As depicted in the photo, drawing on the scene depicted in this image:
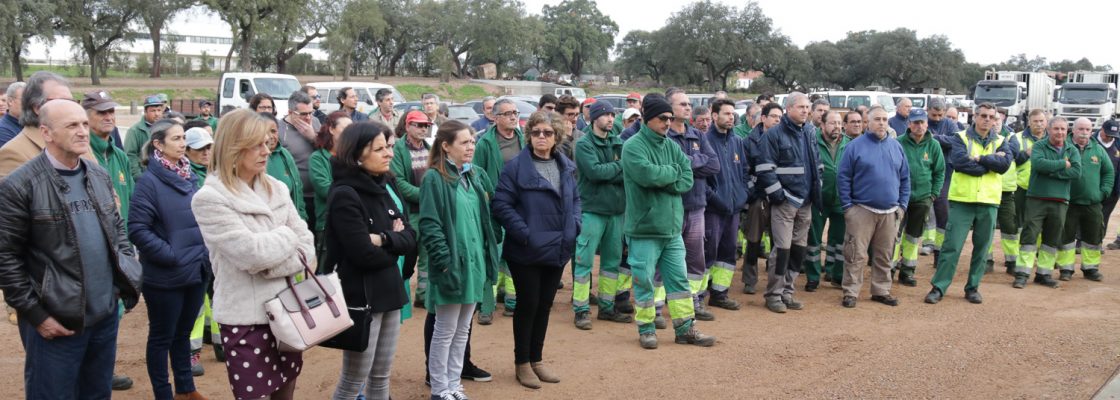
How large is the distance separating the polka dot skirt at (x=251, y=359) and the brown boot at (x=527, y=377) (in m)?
2.20

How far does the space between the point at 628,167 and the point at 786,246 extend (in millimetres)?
2386

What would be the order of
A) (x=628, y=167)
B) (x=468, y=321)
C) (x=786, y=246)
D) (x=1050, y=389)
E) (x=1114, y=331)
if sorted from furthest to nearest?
1. (x=786, y=246)
2. (x=1114, y=331)
3. (x=628, y=167)
4. (x=1050, y=389)
5. (x=468, y=321)

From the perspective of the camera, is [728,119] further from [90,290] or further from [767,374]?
[90,290]

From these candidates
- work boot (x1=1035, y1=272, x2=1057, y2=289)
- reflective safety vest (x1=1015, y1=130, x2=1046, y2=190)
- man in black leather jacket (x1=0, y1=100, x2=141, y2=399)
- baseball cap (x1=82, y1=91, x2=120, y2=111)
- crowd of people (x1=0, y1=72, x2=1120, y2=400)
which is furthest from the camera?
reflective safety vest (x1=1015, y1=130, x2=1046, y2=190)

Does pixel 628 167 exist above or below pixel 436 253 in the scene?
above

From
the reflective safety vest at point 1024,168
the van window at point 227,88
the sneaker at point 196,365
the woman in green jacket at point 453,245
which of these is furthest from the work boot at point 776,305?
the van window at point 227,88

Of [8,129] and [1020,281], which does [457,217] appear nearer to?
[8,129]

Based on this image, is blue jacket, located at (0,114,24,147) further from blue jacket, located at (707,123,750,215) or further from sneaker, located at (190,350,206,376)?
blue jacket, located at (707,123,750,215)

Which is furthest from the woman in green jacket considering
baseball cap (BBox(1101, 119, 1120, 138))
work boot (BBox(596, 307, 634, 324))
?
baseball cap (BBox(1101, 119, 1120, 138))

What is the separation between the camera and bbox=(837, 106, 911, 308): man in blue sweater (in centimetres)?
820

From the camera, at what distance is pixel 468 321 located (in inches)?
209

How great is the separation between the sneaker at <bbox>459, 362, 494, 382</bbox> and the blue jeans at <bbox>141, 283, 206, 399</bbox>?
1.71m

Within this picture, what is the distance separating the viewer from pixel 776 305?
8.23m

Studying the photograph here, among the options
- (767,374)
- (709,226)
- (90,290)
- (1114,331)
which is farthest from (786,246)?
(90,290)
